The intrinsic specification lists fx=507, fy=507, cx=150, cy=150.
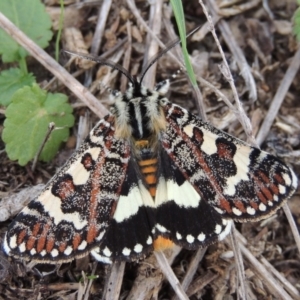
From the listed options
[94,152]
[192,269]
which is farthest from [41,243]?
[192,269]

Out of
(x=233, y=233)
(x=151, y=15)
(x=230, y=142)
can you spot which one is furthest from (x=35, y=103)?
(x=233, y=233)

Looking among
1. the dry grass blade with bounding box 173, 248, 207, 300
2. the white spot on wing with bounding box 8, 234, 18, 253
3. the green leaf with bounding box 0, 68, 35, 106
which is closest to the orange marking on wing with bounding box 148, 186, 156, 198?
the dry grass blade with bounding box 173, 248, 207, 300

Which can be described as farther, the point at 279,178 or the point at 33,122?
the point at 33,122

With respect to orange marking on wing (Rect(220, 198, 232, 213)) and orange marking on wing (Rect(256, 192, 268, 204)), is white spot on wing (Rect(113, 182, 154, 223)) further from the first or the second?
orange marking on wing (Rect(256, 192, 268, 204))

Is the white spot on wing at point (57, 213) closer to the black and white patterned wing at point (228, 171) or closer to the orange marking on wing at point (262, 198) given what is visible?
the black and white patterned wing at point (228, 171)

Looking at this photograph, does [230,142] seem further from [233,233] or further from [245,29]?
[245,29]

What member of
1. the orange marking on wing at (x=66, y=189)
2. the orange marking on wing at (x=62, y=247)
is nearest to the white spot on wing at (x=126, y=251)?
the orange marking on wing at (x=62, y=247)

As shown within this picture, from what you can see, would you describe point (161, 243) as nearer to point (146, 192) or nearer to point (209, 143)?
point (146, 192)
